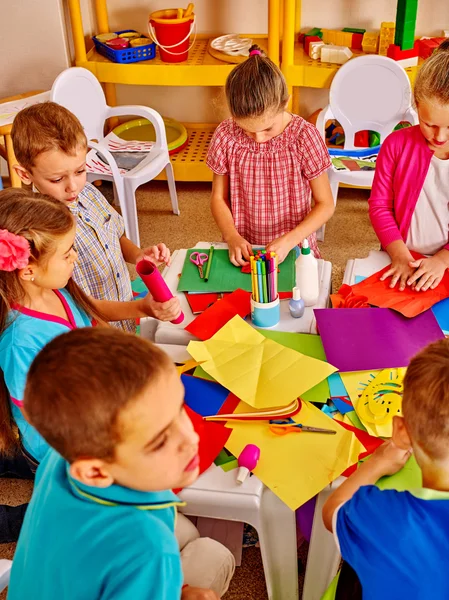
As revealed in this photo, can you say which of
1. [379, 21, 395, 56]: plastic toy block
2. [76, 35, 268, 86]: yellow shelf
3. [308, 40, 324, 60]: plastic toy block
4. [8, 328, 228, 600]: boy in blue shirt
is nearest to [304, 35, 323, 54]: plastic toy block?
[308, 40, 324, 60]: plastic toy block

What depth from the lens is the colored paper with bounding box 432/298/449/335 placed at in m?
1.48

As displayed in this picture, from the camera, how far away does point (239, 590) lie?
1532mm

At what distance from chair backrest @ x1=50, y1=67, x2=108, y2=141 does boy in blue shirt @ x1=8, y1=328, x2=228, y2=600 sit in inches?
84.5

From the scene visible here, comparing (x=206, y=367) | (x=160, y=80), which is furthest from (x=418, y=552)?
(x=160, y=80)

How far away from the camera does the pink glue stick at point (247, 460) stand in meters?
1.16

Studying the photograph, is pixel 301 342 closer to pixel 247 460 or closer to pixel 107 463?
pixel 247 460

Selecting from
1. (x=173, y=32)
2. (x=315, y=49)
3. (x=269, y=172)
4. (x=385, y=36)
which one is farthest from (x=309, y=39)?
(x=269, y=172)

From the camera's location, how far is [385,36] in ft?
9.89

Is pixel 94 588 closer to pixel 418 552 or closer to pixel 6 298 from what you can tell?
pixel 418 552

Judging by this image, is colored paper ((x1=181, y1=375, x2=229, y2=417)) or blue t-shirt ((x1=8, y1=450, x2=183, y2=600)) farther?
colored paper ((x1=181, y1=375, x2=229, y2=417))

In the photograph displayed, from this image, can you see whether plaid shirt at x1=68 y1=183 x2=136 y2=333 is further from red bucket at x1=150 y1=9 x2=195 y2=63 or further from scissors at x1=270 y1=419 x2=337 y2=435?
red bucket at x1=150 y1=9 x2=195 y2=63

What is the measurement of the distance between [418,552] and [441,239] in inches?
45.1

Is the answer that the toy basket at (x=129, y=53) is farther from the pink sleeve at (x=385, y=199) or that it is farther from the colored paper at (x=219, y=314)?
the colored paper at (x=219, y=314)

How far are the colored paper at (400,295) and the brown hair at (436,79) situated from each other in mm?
448
